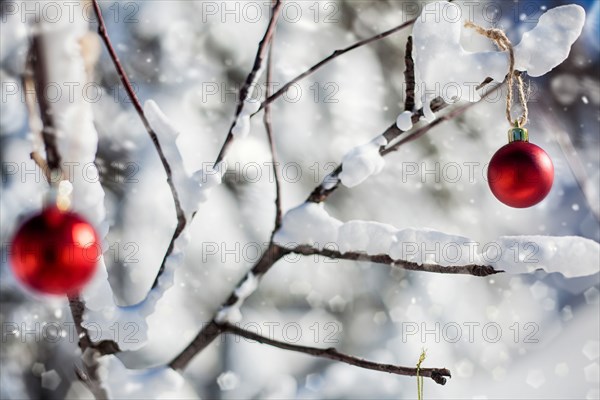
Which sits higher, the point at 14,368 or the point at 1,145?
the point at 1,145

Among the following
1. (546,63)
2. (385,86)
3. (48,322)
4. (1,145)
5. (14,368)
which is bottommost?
(14,368)

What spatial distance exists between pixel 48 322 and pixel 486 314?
2.31m

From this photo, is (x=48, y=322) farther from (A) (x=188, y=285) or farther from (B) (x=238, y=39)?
(B) (x=238, y=39)

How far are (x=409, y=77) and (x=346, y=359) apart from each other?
18.0 inches

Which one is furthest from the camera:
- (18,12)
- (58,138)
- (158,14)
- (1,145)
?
(158,14)

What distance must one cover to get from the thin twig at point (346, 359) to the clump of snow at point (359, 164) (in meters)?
0.27

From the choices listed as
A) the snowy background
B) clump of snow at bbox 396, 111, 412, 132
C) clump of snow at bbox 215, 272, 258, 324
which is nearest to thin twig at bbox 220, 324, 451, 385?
clump of snow at bbox 215, 272, 258, 324

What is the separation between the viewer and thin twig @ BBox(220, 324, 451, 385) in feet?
2.70

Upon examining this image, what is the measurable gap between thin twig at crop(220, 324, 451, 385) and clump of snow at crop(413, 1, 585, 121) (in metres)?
0.40

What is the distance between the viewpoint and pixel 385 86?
115 inches

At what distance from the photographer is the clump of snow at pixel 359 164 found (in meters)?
0.91

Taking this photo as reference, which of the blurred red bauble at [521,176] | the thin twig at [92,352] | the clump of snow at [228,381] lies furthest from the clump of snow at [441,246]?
the clump of snow at [228,381]

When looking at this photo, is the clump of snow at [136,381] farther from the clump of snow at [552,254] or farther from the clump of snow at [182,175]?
the clump of snow at [552,254]

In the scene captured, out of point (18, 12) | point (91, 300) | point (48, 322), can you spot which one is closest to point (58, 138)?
point (91, 300)
